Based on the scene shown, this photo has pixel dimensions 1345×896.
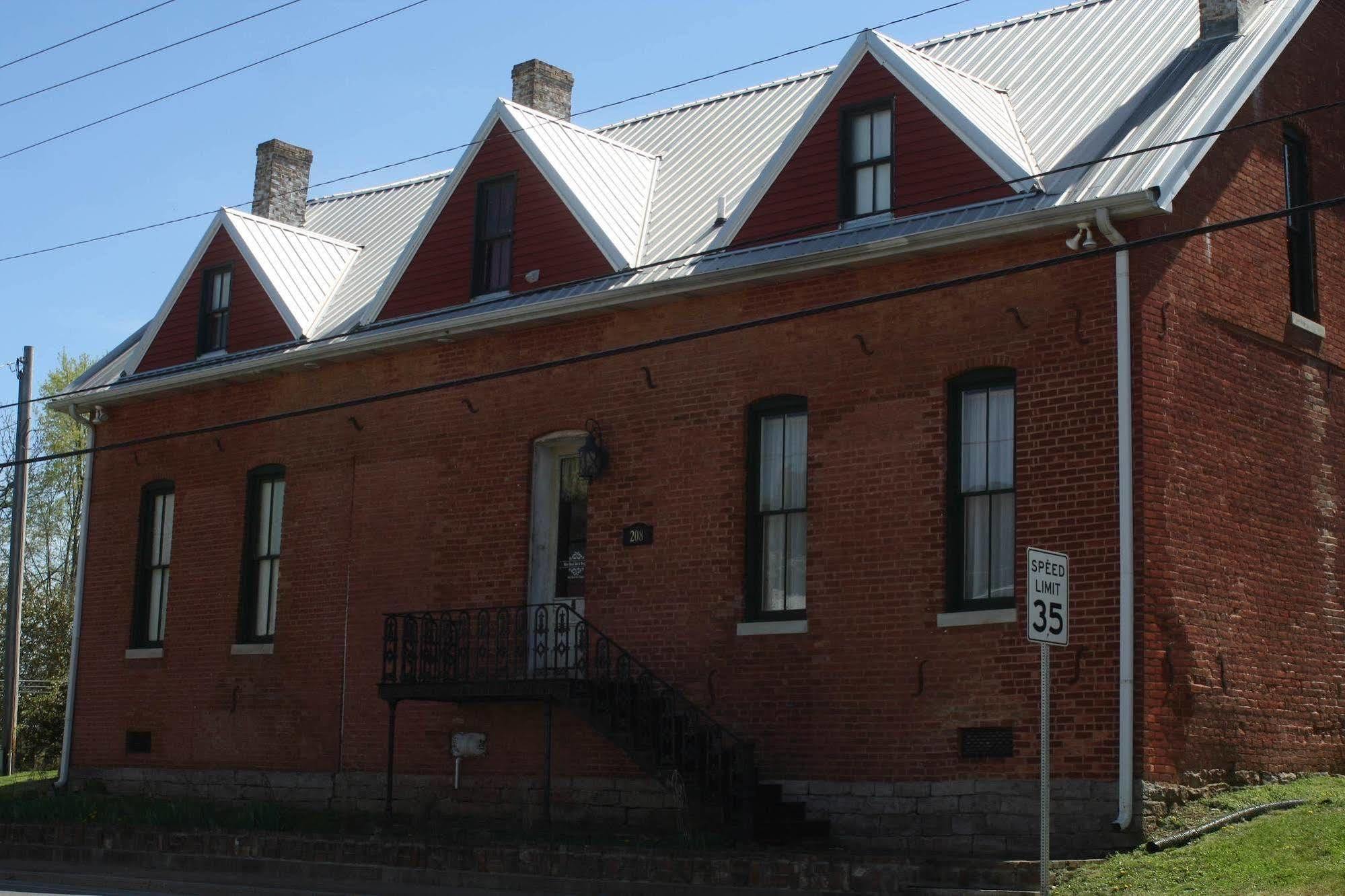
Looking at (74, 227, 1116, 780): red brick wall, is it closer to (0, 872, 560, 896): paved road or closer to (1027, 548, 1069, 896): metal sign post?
(1027, 548, 1069, 896): metal sign post

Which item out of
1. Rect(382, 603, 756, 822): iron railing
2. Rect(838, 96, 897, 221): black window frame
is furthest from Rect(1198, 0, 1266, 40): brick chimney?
Rect(382, 603, 756, 822): iron railing

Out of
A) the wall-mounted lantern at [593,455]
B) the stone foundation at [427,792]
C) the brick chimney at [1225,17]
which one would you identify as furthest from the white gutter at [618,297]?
the stone foundation at [427,792]

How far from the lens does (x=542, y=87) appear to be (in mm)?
27828

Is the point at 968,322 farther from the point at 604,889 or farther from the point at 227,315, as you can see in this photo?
the point at 227,315

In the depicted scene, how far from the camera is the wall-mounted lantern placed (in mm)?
21469

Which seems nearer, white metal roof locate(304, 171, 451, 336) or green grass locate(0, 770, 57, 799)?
white metal roof locate(304, 171, 451, 336)

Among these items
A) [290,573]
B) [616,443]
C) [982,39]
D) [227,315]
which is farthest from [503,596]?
[982,39]

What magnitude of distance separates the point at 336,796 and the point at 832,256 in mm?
10095

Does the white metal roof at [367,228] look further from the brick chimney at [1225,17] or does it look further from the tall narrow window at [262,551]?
the brick chimney at [1225,17]

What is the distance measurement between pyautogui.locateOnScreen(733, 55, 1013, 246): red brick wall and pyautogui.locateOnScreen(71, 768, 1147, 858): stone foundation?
6195mm

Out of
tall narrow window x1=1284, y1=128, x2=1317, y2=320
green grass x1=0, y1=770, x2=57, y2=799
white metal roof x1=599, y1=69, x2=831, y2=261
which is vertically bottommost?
green grass x1=0, y1=770, x2=57, y2=799

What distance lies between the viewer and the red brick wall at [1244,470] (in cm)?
1716

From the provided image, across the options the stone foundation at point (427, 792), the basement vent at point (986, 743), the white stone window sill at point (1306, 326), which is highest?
the white stone window sill at point (1306, 326)

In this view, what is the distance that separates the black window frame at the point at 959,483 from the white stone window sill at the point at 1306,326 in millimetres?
3764
